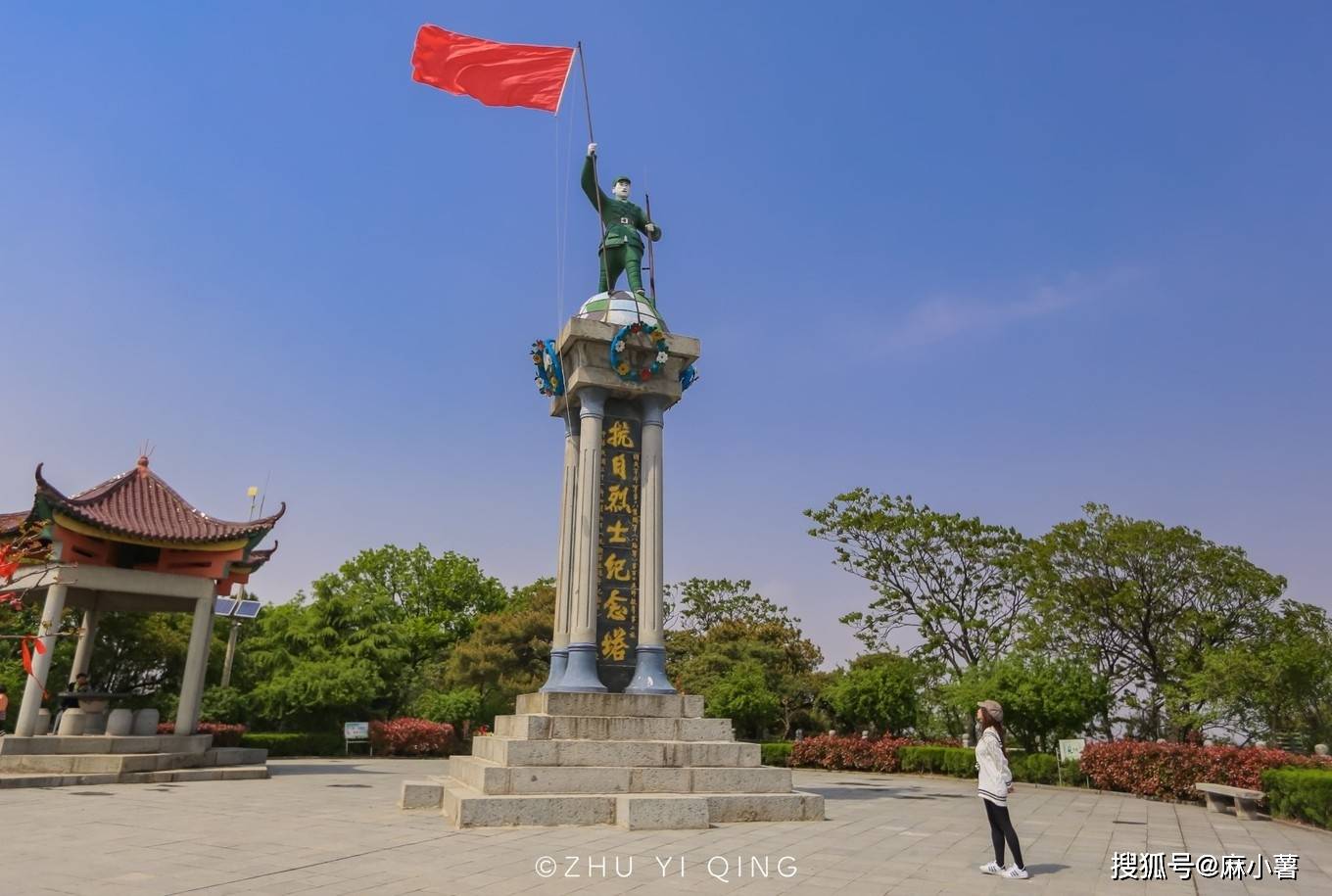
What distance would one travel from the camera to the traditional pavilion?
16484mm

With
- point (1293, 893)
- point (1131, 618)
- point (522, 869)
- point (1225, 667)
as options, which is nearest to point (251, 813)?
point (522, 869)

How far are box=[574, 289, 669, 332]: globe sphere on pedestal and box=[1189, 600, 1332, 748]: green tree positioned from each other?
19440mm

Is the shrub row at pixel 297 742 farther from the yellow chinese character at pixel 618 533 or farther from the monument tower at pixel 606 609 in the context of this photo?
the yellow chinese character at pixel 618 533

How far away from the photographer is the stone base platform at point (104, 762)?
588 inches

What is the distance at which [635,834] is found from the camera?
945 centimetres

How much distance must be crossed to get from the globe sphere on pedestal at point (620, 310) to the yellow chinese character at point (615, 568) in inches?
150

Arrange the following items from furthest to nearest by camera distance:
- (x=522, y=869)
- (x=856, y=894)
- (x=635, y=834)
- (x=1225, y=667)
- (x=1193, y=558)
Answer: (x=1193, y=558) → (x=1225, y=667) → (x=635, y=834) → (x=522, y=869) → (x=856, y=894)

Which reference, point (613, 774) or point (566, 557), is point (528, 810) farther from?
point (566, 557)

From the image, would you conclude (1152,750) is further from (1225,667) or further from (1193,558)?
(1193,558)

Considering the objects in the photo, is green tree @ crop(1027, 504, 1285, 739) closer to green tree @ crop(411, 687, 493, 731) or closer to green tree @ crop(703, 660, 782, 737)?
green tree @ crop(703, 660, 782, 737)

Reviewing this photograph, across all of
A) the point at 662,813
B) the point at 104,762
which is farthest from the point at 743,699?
the point at 662,813

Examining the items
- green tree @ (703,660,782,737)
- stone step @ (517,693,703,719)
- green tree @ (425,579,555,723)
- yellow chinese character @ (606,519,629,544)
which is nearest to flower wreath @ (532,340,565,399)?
yellow chinese character @ (606,519,629,544)

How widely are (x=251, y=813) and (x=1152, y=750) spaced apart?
52.3 ft

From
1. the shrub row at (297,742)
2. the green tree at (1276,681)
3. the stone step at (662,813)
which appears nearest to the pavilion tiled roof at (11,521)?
the shrub row at (297,742)
